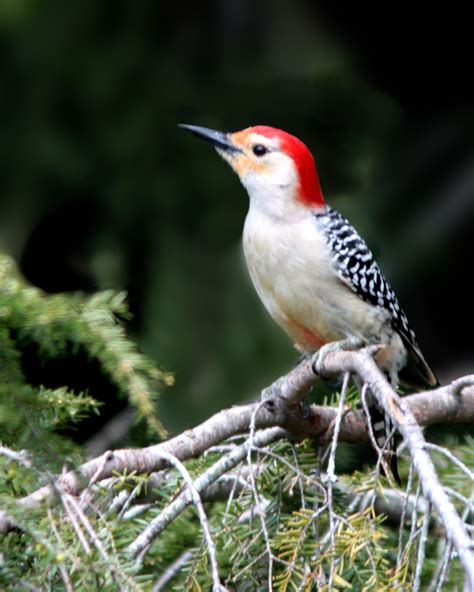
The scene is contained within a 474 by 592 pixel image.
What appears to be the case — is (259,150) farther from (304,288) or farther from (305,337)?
(305,337)

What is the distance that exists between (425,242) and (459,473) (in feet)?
5.91

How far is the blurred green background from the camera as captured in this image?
418cm

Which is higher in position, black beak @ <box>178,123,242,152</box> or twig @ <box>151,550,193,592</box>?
black beak @ <box>178,123,242,152</box>

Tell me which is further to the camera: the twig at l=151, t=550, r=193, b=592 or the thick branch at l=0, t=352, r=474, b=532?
the twig at l=151, t=550, r=193, b=592

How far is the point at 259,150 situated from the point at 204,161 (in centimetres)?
89

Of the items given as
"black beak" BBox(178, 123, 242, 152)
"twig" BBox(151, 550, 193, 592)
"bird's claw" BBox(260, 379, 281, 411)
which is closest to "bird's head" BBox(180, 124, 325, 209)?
"black beak" BBox(178, 123, 242, 152)

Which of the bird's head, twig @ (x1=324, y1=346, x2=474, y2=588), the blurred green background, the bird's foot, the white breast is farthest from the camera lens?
the blurred green background

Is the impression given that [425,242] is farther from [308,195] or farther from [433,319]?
[308,195]

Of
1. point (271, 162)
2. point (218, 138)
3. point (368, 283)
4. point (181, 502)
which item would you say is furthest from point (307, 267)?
point (181, 502)

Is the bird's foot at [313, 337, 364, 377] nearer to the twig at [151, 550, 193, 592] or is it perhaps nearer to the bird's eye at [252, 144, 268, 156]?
the twig at [151, 550, 193, 592]

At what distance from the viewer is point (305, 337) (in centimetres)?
345

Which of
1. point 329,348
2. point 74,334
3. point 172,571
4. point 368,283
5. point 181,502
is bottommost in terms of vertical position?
point 172,571

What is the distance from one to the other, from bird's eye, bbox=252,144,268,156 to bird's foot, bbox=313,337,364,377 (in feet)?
2.54

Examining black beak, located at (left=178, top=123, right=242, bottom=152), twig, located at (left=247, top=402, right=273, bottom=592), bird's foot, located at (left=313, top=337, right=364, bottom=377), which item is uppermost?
black beak, located at (left=178, top=123, right=242, bottom=152)
